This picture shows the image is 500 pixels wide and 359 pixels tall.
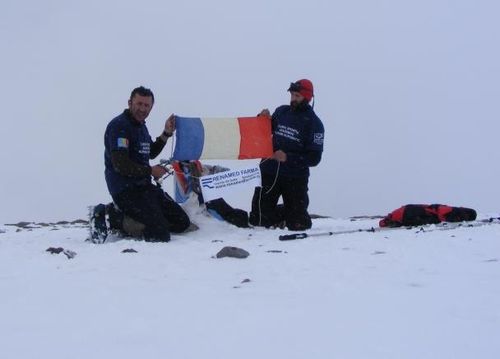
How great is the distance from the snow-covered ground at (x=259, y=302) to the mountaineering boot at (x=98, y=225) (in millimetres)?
1028

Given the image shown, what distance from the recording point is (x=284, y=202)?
7.75 metres

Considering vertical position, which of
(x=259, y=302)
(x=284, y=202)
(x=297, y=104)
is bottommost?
(x=259, y=302)

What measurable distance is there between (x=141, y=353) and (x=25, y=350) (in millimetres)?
469

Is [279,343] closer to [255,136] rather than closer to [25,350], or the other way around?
[25,350]

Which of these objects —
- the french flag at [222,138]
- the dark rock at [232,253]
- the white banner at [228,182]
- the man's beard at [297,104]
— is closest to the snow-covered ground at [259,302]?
the dark rock at [232,253]

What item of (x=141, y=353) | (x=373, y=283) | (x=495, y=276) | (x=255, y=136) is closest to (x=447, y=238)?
(x=495, y=276)

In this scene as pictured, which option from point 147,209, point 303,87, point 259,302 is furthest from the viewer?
point 303,87

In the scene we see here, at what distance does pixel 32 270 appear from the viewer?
158 inches

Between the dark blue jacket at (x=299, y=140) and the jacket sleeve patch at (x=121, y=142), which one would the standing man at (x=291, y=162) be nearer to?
the dark blue jacket at (x=299, y=140)

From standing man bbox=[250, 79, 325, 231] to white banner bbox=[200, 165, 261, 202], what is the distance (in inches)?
13.3

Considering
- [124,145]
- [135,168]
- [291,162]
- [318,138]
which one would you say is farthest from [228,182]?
[124,145]

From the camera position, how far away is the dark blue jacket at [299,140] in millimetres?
7523

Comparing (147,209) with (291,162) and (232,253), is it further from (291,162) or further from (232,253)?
(291,162)

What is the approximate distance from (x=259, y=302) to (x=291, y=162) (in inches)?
183
